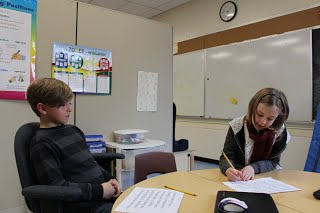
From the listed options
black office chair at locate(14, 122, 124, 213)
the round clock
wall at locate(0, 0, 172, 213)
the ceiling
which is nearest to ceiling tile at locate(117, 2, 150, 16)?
the ceiling

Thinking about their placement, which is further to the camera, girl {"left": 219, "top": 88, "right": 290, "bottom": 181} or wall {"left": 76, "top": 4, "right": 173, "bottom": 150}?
wall {"left": 76, "top": 4, "right": 173, "bottom": 150}

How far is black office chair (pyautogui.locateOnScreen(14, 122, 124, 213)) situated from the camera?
0.99 meters

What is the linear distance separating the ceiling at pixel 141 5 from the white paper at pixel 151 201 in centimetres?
463

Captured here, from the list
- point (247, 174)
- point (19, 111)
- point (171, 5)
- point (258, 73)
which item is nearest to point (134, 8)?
point (171, 5)

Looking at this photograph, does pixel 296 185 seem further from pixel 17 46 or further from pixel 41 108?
pixel 17 46

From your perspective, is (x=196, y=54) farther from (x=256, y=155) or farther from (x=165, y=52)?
(x=256, y=155)

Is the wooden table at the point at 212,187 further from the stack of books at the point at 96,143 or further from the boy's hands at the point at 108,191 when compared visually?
the stack of books at the point at 96,143

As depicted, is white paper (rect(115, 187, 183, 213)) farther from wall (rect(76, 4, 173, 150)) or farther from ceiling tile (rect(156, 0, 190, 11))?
ceiling tile (rect(156, 0, 190, 11))

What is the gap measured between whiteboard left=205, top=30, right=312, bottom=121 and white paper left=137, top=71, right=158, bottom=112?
1.67m

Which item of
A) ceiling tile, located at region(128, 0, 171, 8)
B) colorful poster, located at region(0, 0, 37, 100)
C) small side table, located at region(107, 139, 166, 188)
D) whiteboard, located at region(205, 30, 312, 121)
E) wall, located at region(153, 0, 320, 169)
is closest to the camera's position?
colorful poster, located at region(0, 0, 37, 100)

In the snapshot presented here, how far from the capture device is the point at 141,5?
520 centimetres

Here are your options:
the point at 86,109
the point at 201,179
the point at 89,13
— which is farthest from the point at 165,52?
the point at 201,179

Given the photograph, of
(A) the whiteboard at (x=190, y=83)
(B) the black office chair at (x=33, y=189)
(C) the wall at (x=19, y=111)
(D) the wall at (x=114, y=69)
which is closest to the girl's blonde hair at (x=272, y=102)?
(B) the black office chair at (x=33, y=189)

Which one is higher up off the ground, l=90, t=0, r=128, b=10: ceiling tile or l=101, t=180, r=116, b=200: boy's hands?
l=90, t=0, r=128, b=10: ceiling tile
